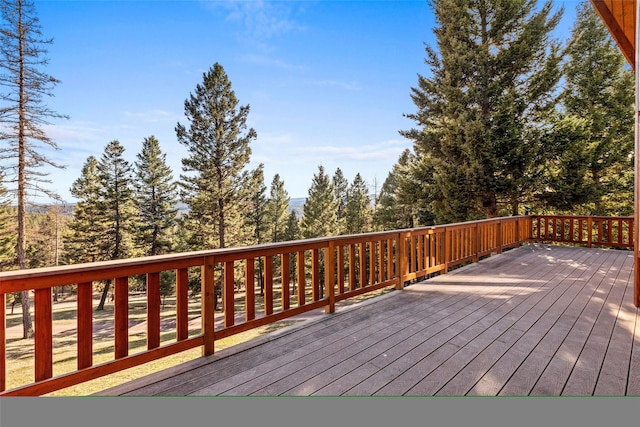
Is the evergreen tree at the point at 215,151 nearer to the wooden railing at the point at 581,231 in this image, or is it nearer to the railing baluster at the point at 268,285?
the wooden railing at the point at 581,231

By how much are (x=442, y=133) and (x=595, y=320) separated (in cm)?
852

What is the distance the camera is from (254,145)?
16.1 meters

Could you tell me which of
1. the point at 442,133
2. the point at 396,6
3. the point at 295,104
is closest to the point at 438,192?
the point at 442,133

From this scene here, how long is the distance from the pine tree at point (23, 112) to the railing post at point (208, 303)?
186 inches

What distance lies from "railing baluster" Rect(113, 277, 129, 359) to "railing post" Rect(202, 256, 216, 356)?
1.59 feet

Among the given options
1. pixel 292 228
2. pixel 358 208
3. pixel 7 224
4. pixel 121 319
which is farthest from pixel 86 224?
pixel 121 319

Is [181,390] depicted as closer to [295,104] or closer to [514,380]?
[514,380]

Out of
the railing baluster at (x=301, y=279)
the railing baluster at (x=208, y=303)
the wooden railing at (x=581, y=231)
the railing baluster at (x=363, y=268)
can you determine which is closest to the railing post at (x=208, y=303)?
the railing baluster at (x=208, y=303)

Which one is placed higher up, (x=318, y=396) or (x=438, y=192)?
(x=438, y=192)

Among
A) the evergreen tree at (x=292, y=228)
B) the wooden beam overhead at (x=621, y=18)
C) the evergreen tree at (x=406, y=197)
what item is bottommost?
the evergreen tree at (x=292, y=228)

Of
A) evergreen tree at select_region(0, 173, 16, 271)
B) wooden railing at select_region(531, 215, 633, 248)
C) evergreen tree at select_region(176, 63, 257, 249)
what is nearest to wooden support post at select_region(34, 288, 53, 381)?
evergreen tree at select_region(0, 173, 16, 271)

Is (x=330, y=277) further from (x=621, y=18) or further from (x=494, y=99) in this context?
(x=494, y=99)

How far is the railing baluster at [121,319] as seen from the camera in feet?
6.02

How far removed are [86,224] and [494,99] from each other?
20108 millimetres
